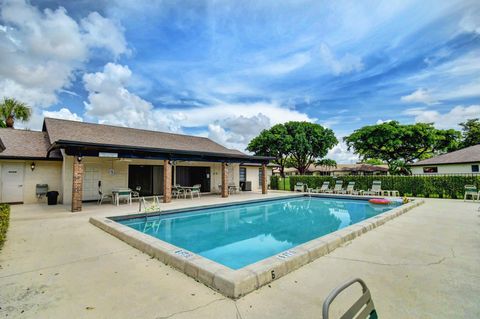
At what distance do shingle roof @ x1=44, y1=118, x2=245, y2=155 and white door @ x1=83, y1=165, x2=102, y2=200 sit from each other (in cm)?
158

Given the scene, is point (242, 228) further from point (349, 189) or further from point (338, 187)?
point (349, 189)

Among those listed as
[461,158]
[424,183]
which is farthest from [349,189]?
[461,158]

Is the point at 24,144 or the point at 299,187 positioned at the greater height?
the point at 24,144

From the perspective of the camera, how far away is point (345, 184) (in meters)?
19.2

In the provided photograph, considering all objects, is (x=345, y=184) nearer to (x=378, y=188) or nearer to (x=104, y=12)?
(x=378, y=188)

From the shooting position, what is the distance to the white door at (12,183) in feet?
38.2

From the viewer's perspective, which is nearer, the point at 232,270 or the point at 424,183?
the point at 232,270

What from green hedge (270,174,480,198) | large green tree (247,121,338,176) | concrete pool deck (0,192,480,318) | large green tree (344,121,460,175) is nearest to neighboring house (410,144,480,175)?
large green tree (344,121,460,175)

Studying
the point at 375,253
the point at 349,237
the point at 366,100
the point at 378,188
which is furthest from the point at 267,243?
the point at 366,100

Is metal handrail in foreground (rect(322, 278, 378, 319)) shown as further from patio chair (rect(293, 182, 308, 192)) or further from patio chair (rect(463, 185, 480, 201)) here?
patio chair (rect(293, 182, 308, 192))

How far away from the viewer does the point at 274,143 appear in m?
30.3

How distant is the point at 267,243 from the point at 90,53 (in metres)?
13.3

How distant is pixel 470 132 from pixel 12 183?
1961 inches

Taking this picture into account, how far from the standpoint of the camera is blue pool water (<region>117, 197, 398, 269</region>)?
20.1 feet
